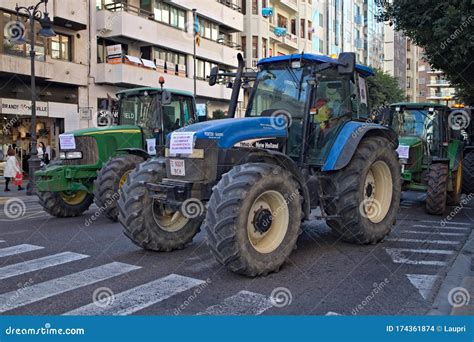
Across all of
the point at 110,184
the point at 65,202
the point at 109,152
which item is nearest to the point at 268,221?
the point at 110,184

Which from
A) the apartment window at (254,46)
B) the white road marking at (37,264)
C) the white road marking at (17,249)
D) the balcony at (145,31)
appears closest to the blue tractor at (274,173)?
the white road marking at (37,264)

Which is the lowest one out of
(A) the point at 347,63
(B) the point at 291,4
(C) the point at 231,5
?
(A) the point at 347,63

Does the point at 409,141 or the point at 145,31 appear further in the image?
the point at 145,31

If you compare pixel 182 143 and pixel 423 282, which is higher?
pixel 182 143

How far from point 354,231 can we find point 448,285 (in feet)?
5.77

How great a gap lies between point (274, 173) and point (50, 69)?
20312 mm

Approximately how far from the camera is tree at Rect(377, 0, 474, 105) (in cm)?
1143

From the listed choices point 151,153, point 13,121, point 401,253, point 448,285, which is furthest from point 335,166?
point 13,121

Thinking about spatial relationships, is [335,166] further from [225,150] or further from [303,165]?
[225,150]

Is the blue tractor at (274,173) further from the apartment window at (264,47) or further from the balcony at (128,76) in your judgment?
the apartment window at (264,47)

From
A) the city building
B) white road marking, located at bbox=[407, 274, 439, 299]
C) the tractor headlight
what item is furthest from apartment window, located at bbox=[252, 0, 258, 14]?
the city building

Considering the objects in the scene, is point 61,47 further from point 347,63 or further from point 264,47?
point 347,63

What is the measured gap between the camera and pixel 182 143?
617cm

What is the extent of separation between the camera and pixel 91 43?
85.6 feet
